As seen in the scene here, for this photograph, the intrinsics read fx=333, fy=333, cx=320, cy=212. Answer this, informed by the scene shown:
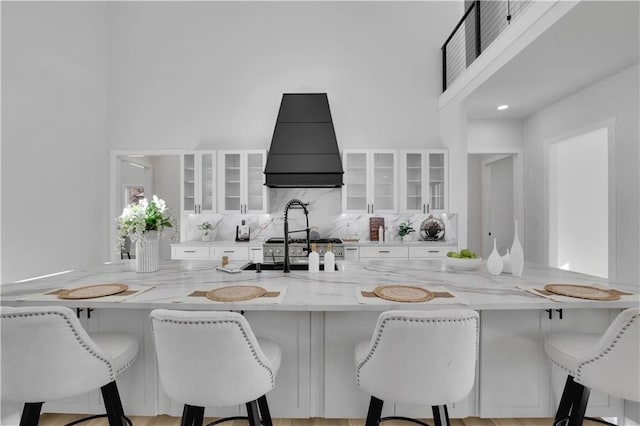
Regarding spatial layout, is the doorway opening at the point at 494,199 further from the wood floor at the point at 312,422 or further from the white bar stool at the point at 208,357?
the white bar stool at the point at 208,357

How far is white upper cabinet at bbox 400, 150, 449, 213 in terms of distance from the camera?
4602 millimetres

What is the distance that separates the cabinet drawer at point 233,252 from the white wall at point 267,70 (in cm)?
156

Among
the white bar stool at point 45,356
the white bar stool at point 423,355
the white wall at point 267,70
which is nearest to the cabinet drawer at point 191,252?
the white wall at point 267,70

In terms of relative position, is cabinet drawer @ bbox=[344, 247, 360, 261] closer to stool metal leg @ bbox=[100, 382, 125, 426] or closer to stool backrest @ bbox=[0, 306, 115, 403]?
stool metal leg @ bbox=[100, 382, 125, 426]

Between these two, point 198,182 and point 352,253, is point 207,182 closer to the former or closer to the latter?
point 198,182

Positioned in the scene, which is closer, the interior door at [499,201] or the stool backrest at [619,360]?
the stool backrest at [619,360]

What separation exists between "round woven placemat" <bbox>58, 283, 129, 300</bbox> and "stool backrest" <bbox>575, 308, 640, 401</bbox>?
226 cm

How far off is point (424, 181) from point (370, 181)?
74cm

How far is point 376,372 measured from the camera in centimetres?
135

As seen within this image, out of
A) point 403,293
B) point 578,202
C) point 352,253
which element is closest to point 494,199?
point 578,202

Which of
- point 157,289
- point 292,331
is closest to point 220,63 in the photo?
point 157,289

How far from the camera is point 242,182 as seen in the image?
15.3ft

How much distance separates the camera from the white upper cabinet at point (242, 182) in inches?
183

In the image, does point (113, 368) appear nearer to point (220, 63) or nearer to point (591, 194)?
point (220, 63)
